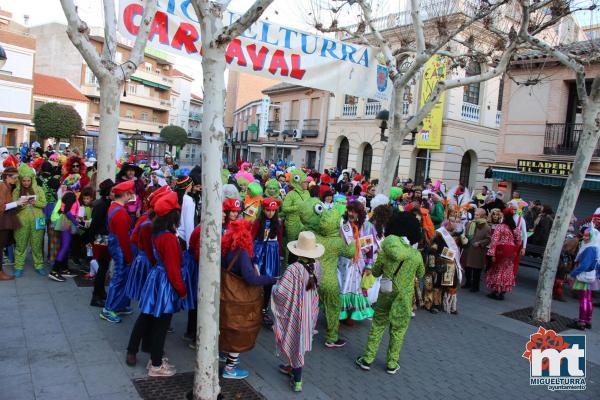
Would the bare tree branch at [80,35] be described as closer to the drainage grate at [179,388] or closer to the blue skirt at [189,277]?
the blue skirt at [189,277]

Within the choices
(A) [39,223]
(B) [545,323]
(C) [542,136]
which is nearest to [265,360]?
(A) [39,223]

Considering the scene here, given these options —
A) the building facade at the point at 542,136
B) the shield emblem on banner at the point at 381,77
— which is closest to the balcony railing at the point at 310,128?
the building facade at the point at 542,136

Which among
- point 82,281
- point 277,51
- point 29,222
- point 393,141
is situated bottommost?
point 82,281

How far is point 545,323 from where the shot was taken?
23.6ft

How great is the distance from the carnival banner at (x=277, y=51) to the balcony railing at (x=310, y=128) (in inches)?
789

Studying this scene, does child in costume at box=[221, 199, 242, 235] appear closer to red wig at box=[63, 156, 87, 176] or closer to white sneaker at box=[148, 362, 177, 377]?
white sneaker at box=[148, 362, 177, 377]

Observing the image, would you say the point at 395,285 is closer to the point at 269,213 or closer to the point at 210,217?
the point at 269,213

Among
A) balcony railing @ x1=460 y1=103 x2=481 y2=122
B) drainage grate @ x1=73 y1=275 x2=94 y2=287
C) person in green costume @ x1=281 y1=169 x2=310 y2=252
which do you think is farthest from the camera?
balcony railing @ x1=460 y1=103 x2=481 y2=122

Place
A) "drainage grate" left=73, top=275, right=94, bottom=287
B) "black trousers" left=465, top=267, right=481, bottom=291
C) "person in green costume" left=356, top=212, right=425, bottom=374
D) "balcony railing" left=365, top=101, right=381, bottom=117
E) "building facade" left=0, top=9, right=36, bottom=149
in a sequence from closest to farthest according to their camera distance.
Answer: "person in green costume" left=356, top=212, right=425, bottom=374, "drainage grate" left=73, top=275, right=94, bottom=287, "black trousers" left=465, top=267, right=481, bottom=291, "balcony railing" left=365, top=101, right=381, bottom=117, "building facade" left=0, top=9, right=36, bottom=149

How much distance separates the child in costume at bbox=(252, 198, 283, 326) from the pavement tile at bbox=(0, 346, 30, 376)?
102 inches

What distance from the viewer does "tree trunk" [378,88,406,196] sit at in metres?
7.87

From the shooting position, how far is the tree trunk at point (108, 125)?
613cm

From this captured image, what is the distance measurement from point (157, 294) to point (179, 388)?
2.78 feet

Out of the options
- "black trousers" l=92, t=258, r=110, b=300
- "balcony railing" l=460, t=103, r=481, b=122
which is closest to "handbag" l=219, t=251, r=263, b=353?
"black trousers" l=92, t=258, r=110, b=300
